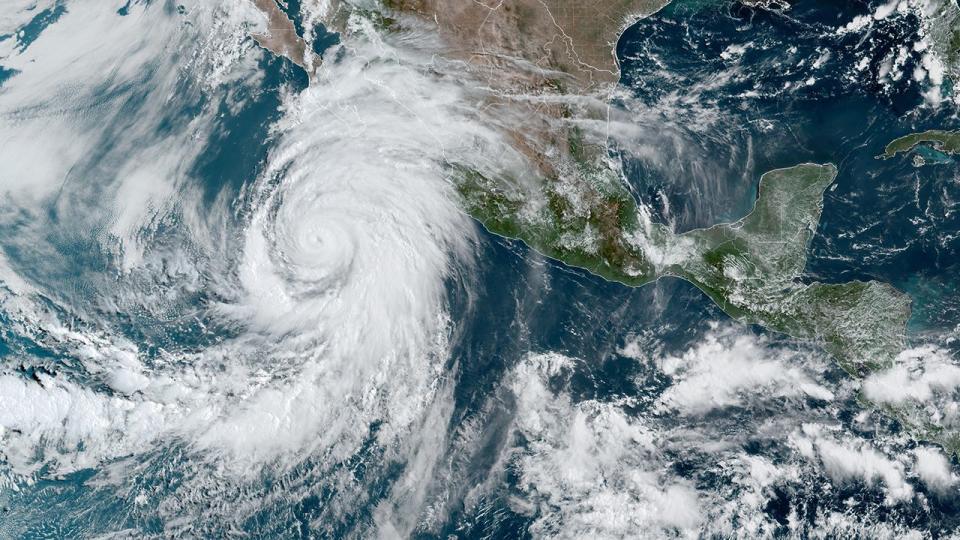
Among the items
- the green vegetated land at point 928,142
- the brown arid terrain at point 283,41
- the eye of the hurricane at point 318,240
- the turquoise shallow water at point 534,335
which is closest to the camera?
the green vegetated land at point 928,142

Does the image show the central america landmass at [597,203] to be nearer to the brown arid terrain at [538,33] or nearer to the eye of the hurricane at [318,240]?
the brown arid terrain at [538,33]

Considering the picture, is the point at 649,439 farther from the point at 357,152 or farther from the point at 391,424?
the point at 357,152

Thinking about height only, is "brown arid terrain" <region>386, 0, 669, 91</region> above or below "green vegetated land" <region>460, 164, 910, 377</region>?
above

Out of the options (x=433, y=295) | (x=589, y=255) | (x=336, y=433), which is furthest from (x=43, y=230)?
(x=589, y=255)

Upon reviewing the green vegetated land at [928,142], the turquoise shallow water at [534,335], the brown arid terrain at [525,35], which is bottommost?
the turquoise shallow water at [534,335]

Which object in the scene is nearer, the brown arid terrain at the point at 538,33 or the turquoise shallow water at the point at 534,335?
the turquoise shallow water at the point at 534,335

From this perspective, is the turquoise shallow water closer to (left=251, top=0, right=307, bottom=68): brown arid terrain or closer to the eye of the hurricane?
the eye of the hurricane

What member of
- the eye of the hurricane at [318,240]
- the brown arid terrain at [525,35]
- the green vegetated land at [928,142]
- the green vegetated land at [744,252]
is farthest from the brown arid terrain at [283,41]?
the green vegetated land at [928,142]

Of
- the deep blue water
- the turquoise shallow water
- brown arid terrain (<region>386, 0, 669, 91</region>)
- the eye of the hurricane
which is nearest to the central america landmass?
brown arid terrain (<region>386, 0, 669, 91</region>)
